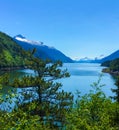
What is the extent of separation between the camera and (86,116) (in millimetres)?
27984

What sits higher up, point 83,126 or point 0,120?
point 0,120

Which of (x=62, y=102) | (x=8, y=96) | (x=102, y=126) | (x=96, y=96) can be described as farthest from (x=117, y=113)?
(x=8, y=96)

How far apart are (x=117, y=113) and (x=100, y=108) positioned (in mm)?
13837

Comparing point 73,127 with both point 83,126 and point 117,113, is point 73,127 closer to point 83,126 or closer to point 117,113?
point 83,126

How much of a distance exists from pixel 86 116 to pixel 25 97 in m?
20.0

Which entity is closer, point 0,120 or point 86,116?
point 0,120

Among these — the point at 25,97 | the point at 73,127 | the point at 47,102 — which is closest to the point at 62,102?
the point at 47,102

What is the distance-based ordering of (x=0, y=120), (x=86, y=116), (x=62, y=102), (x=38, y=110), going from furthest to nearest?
(x=62, y=102) → (x=38, y=110) → (x=86, y=116) → (x=0, y=120)

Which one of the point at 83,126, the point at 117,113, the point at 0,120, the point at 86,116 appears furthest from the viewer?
the point at 117,113

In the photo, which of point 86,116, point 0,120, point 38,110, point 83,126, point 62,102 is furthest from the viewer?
point 62,102

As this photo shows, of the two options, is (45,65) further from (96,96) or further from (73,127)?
(73,127)

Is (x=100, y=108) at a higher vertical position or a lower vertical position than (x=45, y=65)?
lower

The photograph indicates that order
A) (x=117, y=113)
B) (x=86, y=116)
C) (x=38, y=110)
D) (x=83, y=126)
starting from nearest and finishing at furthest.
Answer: (x=83, y=126) → (x=86, y=116) → (x=117, y=113) → (x=38, y=110)

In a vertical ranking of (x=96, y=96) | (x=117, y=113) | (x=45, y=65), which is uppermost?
(x=45, y=65)
